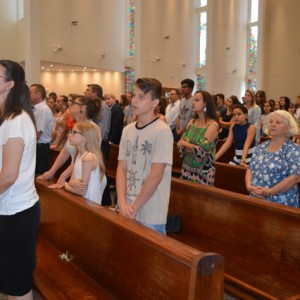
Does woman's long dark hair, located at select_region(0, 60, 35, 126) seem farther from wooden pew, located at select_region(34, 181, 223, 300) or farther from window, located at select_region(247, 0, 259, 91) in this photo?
window, located at select_region(247, 0, 259, 91)

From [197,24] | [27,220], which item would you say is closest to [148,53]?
[197,24]

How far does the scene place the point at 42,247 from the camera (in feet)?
11.1

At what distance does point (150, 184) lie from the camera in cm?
245

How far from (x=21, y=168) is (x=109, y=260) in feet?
2.48

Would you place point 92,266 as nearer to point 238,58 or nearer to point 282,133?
point 282,133

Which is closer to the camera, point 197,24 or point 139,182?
point 139,182

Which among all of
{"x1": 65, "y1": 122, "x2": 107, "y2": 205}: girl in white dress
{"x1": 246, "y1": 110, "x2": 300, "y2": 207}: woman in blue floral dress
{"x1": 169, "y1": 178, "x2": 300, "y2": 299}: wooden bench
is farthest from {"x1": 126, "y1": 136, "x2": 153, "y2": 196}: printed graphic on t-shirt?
{"x1": 246, "y1": 110, "x2": 300, "y2": 207}: woman in blue floral dress

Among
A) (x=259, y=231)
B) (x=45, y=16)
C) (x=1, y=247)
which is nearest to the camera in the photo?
(x=1, y=247)

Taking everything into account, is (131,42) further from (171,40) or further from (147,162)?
(147,162)

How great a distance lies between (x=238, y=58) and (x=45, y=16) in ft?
31.7

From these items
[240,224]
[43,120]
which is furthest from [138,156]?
[43,120]

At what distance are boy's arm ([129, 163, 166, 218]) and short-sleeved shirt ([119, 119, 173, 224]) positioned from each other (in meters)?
0.04

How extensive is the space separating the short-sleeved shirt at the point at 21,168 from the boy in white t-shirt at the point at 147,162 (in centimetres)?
64

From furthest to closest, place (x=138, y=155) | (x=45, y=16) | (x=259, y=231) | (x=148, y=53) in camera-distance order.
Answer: (x=148, y=53)
(x=45, y=16)
(x=259, y=231)
(x=138, y=155)
